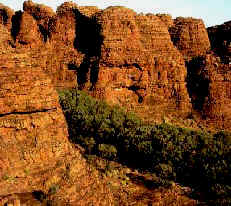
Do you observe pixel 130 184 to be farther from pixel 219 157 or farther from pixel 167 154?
pixel 219 157

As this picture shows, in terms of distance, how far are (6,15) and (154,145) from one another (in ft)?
91.6

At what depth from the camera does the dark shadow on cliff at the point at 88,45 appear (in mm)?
34031

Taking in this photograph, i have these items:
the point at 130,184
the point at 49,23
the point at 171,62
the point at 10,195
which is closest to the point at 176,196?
the point at 130,184

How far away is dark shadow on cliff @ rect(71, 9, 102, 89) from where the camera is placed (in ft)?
112

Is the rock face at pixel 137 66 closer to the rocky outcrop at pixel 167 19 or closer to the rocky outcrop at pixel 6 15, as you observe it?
the rocky outcrop at pixel 167 19

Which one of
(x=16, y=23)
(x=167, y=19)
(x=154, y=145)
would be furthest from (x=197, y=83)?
(x=16, y=23)

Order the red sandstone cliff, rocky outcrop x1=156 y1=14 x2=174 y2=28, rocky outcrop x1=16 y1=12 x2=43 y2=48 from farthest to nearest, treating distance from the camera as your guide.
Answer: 1. rocky outcrop x1=156 y1=14 x2=174 y2=28
2. rocky outcrop x1=16 y1=12 x2=43 y2=48
3. the red sandstone cliff

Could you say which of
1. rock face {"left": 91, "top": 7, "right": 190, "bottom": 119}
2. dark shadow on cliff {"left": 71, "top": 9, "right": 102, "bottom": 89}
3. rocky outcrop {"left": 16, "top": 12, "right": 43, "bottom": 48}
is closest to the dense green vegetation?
dark shadow on cliff {"left": 71, "top": 9, "right": 102, "bottom": 89}

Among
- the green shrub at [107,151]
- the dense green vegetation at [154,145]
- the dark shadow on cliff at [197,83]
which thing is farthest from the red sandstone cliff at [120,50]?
the green shrub at [107,151]

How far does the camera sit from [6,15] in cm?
4006

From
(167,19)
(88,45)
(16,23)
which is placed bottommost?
(88,45)

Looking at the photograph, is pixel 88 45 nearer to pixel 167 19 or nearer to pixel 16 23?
pixel 16 23

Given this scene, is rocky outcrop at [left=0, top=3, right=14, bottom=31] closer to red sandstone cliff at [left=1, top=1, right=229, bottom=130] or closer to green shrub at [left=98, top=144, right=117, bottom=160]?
red sandstone cliff at [left=1, top=1, right=229, bottom=130]

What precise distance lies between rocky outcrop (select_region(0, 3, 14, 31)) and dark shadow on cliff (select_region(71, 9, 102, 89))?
9.36 m
